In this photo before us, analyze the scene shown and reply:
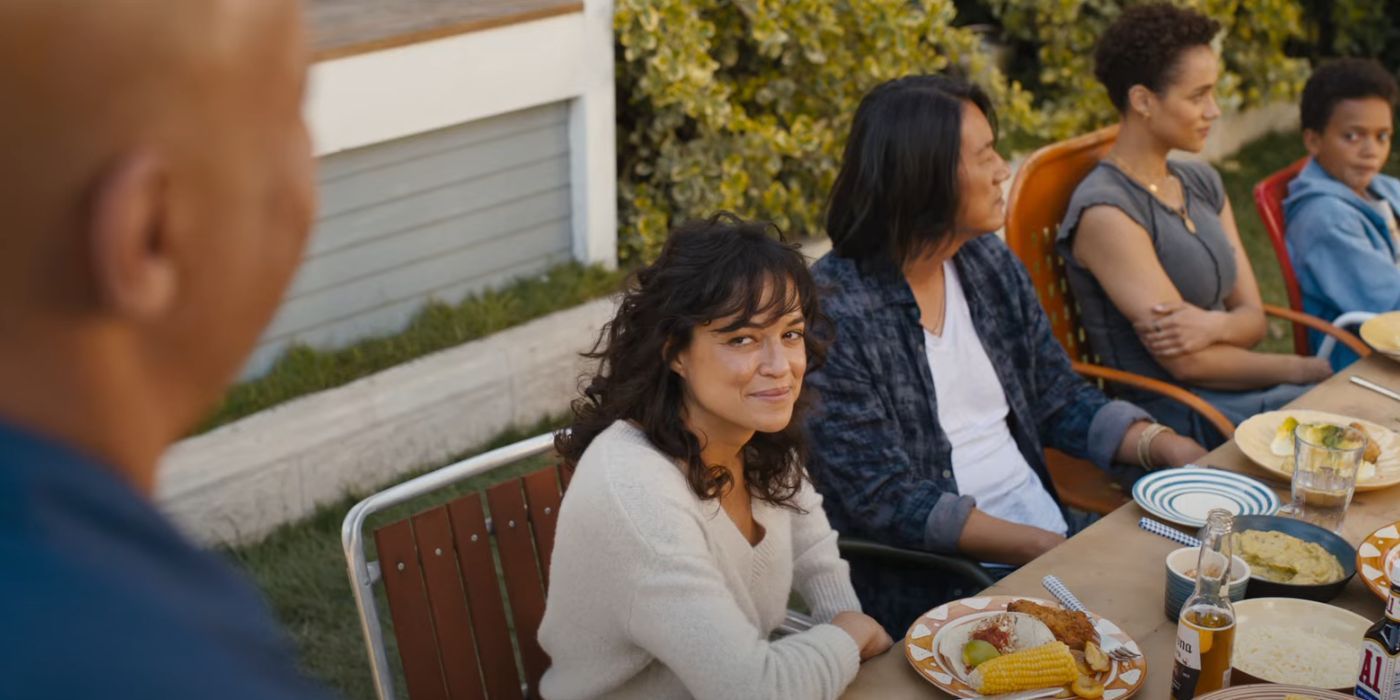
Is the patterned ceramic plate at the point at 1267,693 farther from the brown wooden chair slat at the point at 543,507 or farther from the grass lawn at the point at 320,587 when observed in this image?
the grass lawn at the point at 320,587

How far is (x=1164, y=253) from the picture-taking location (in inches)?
148

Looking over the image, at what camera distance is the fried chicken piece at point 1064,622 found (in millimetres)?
2104

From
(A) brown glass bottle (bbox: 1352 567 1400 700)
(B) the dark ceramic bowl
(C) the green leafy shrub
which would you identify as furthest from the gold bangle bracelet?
(C) the green leafy shrub

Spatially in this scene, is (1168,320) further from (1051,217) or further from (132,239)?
(132,239)

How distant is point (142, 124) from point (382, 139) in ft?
13.4

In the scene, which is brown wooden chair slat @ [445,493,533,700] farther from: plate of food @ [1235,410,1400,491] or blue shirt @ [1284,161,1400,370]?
blue shirt @ [1284,161,1400,370]

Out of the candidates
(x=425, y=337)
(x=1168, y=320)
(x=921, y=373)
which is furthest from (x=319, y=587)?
(x=1168, y=320)

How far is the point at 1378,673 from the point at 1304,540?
509 millimetres

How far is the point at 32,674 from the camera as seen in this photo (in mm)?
431

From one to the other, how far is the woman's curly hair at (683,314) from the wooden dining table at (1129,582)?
374 millimetres

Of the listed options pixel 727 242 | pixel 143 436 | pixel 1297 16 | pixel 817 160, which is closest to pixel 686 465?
pixel 727 242

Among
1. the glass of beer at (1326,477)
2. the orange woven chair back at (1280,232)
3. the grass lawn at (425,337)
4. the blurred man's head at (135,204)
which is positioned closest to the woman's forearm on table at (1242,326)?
the orange woven chair back at (1280,232)

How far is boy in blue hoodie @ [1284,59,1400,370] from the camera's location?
3916 mm

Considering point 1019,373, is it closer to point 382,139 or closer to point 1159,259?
point 1159,259
